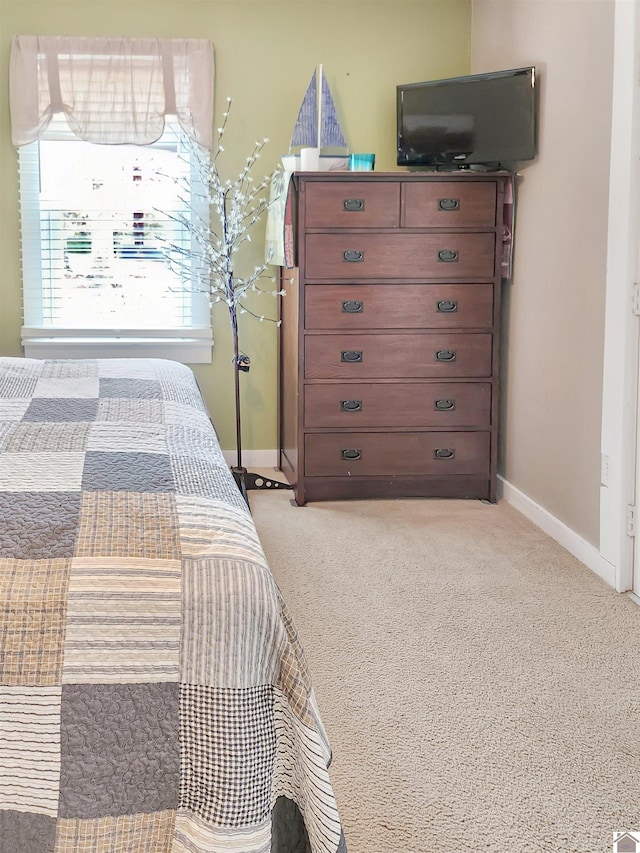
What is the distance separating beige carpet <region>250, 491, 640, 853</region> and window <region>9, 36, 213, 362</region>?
1457mm

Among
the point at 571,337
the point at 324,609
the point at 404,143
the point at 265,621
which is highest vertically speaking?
the point at 404,143

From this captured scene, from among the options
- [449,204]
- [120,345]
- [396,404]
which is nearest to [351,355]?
[396,404]

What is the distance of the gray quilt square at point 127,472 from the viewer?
4.49 feet

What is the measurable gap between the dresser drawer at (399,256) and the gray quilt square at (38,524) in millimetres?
2482

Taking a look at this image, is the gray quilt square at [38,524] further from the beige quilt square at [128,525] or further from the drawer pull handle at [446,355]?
the drawer pull handle at [446,355]

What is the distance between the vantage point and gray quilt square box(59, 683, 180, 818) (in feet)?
3.40

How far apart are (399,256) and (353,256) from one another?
0.20m

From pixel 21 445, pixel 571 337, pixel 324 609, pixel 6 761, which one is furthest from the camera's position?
pixel 571 337

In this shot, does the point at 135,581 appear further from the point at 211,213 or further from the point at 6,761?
the point at 211,213

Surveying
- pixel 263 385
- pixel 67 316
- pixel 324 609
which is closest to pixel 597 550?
pixel 324 609

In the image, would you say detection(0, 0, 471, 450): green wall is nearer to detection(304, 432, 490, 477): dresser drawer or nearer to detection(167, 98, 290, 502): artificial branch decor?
detection(167, 98, 290, 502): artificial branch decor

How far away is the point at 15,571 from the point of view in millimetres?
1108

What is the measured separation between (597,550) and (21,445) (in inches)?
80.4

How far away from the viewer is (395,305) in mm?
3703
